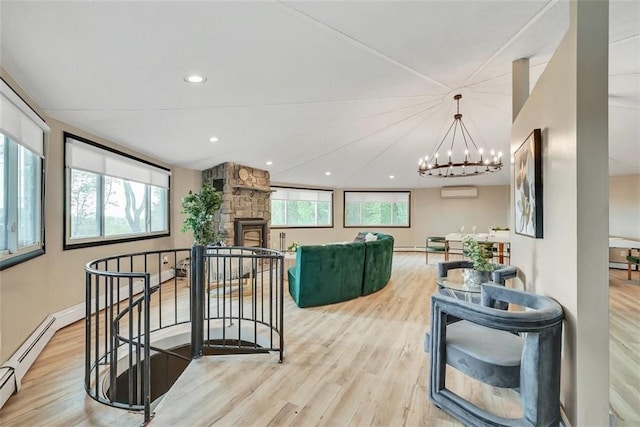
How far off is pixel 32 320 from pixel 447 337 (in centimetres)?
354

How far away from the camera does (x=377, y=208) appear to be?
10.0 m

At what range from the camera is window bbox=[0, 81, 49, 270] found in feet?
7.56

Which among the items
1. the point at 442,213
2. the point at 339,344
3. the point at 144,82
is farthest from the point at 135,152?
the point at 442,213

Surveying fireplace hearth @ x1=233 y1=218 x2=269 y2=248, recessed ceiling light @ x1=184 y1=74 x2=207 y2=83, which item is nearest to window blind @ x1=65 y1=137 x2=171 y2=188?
fireplace hearth @ x1=233 y1=218 x2=269 y2=248

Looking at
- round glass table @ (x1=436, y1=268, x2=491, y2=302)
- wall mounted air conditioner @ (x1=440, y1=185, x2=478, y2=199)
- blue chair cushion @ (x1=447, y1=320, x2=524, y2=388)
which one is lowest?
blue chair cushion @ (x1=447, y1=320, x2=524, y2=388)

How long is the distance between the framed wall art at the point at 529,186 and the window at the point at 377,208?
6.97 m

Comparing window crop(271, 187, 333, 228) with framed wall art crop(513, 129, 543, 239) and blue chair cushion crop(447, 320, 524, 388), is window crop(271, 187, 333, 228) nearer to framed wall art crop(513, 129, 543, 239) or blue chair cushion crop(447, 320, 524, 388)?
framed wall art crop(513, 129, 543, 239)

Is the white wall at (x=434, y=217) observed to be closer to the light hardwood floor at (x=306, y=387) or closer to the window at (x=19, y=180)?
the light hardwood floor at (x=306, y=387)

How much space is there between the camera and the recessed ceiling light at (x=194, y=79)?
106 inches

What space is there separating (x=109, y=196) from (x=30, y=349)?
2229 mm

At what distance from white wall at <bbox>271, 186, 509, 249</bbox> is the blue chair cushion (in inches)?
275

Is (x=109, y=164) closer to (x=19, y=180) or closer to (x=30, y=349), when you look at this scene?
(x=19, y=180)

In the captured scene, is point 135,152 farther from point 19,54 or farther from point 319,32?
point 319,32

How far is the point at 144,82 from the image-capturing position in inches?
106
